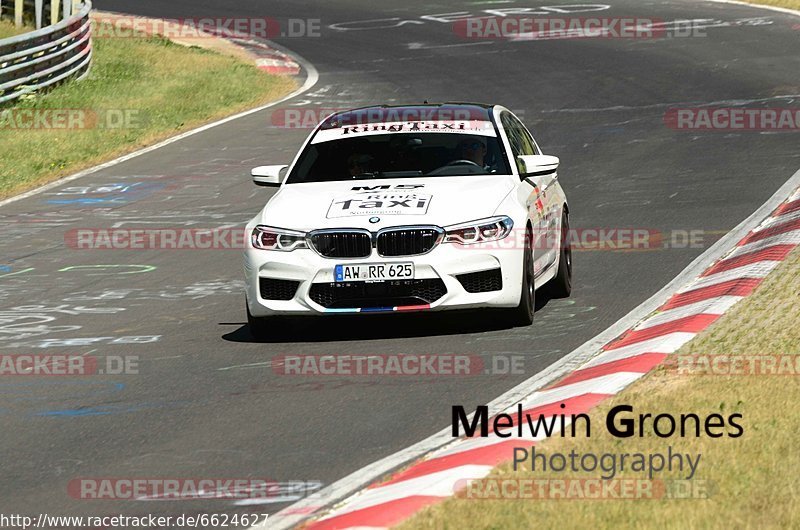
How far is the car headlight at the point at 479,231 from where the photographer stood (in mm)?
10797

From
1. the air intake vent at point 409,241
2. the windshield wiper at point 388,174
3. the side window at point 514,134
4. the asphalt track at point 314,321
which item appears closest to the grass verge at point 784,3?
the asphalt track at point 314,321

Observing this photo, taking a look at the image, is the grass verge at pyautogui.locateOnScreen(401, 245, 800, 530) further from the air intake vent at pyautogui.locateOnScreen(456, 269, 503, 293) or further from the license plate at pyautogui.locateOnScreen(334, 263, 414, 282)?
the license plate at pyautogui.locateOnScreen(334, 263, 414, 282)

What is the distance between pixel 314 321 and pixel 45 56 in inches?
626

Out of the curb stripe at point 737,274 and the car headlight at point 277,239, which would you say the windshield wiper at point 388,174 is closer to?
the car headlight at point 277,239

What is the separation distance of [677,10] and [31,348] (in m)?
27.4

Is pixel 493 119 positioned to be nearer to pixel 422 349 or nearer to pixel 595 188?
pixel 422 349

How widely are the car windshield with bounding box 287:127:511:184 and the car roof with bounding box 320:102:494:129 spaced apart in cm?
23

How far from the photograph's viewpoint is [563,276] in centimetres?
1235

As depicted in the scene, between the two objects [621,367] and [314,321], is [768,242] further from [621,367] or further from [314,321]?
[621,367]

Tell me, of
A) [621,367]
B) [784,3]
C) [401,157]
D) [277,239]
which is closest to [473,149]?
[401,157]

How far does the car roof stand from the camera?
40.9 feet

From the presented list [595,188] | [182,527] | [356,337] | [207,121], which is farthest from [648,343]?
[207,121]

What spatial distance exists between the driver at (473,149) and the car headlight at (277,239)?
1709mm

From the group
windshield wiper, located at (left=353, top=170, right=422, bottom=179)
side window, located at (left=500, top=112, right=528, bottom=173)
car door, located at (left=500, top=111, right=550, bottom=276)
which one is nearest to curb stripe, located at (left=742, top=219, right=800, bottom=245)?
side window, located at (left=500, top=112, right=528, bottom=173)
